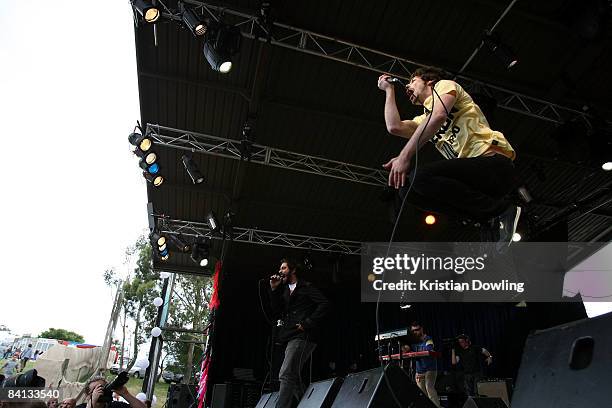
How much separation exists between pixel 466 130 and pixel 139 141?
242 inches

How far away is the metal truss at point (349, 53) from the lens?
217 inches

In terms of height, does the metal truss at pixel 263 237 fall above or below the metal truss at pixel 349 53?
below

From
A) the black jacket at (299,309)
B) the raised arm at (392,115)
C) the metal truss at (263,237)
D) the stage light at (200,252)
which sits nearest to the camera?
the raised arm at (392,115)

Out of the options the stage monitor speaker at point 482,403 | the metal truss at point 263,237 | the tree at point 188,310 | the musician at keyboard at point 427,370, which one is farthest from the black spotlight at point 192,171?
the tree at point 188,310

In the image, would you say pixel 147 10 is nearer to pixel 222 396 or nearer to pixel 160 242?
pixel 222 396

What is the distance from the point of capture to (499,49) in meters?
5.35

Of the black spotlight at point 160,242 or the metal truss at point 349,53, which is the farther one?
the black spotlight at point 160,242

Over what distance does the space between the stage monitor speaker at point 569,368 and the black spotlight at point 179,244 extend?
9.39 m

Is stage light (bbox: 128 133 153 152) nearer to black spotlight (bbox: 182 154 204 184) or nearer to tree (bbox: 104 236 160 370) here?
black spotlight (bbox: 182 154 204 184)

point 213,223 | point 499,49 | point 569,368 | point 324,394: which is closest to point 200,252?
point 213,223

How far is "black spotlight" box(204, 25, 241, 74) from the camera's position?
5.17 m

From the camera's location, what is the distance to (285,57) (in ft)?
20.5

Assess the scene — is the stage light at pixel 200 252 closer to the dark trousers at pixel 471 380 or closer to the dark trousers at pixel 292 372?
the dark trousers at pixel 471 380

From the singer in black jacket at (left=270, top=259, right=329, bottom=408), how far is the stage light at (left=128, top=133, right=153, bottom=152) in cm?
407
